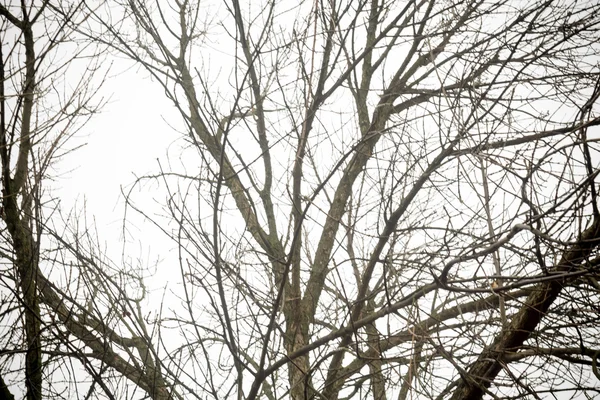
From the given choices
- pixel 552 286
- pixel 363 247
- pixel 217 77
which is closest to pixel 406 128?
pixel 552 286

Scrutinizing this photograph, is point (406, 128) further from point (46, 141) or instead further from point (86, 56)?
point (46, 141)

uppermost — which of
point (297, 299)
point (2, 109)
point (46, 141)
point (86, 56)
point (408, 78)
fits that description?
point (408, 78)

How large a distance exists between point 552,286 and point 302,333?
170 cm

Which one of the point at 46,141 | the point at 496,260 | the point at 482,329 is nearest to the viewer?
the point at 496,260

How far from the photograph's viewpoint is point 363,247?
4.76 metres

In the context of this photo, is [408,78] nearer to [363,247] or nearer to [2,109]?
[363,247]

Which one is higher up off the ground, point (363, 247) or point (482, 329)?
point (363, 247)

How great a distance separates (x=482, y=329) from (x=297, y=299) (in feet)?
3.91

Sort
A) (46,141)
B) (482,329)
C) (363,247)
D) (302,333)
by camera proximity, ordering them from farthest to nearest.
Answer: (363,247) < (302,333) < (46,141) < (482,329)

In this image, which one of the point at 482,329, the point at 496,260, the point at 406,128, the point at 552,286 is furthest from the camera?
the point at 406,128

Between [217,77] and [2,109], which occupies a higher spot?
[217,77]

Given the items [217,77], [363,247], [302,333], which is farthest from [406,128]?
Answer: [217,77]

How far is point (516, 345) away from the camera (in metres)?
2.45

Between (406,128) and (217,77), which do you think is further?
(217,77)
